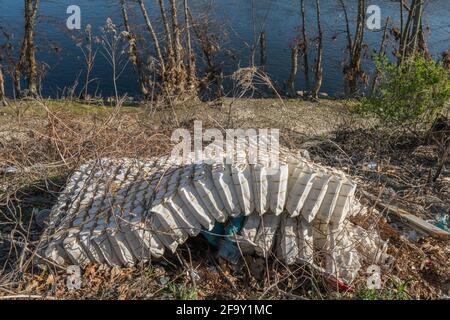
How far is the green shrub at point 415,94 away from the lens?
25.8 ft

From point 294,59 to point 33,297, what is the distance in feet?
42.7

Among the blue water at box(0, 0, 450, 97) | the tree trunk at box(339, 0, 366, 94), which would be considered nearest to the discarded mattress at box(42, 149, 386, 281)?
the blue water at box(0, 0, 450, 97)

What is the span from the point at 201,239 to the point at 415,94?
16.4ft

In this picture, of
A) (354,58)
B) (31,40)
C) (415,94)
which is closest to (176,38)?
(31,40)

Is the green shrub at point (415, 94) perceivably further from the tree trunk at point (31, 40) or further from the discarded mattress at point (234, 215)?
the tree trunk at point (31, 40)

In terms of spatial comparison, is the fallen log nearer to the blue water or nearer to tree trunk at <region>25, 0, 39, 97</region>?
tree trunk at <region>25, 0, 39, 97</region>

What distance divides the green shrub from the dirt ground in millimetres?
310

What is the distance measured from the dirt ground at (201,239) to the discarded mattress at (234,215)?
7.1 inches

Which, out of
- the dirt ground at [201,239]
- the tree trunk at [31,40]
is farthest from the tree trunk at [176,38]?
the dirt ground at [201,239]

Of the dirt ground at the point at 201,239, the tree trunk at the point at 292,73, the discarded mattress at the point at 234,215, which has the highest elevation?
the discarded mattress at the point at 234,215

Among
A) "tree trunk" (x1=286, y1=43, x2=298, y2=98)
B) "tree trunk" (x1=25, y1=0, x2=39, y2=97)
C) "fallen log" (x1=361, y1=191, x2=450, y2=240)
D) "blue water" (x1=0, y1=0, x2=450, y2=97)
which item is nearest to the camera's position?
"fallen log" (x1=361, y1=191, x2=450, y2=240)

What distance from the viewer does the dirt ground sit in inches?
167

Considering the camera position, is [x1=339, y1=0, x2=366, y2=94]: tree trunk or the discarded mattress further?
[x1=339, y1=0, x2=366, y2=94]: tree trunk
